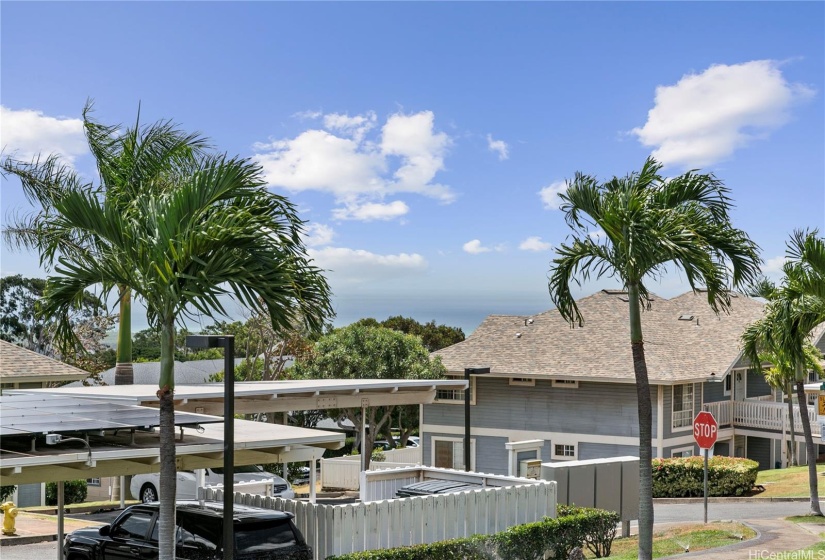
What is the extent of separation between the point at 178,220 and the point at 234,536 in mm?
4919

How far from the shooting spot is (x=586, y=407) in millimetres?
36062

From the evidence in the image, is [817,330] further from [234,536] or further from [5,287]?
[5,287]

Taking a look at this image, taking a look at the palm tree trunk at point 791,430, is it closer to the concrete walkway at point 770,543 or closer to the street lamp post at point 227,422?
the concrete walkway at point 770,543

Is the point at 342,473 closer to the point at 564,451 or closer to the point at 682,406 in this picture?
the point at 564,451

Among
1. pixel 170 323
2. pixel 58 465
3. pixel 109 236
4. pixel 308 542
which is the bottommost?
pixel 308 542

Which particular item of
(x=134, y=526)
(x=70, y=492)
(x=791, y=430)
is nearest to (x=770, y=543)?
(x=134, y=526)

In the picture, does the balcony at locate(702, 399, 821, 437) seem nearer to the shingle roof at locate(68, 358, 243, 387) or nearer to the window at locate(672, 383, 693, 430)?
the window at locate(672, 383, 693, 430)

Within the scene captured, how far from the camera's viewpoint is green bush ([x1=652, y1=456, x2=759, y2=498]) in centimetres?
3014

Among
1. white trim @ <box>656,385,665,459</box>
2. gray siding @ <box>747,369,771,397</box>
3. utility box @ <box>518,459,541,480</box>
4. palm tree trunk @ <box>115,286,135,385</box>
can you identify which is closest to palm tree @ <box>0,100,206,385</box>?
palm tree trunk @ <box>115,286,135,385</box>

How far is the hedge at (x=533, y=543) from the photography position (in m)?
15.0

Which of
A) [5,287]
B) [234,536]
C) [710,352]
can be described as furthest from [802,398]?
[5,287]

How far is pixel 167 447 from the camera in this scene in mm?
11156

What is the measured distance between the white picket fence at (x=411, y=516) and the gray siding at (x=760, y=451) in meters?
26.0

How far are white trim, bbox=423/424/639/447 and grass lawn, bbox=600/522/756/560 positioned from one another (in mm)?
13315
